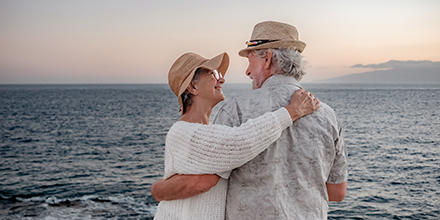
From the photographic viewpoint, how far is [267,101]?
1856mm

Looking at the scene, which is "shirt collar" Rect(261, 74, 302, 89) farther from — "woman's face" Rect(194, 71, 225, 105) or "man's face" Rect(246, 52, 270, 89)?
"woman's face" Rect(194, 71, 225, 105)

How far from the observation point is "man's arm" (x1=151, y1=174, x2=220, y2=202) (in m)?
1.82

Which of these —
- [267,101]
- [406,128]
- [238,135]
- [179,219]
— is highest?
[267,101]

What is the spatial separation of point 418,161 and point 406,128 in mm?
15724

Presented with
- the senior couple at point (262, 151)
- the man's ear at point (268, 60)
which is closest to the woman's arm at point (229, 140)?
the senior couple at point (262, 151)

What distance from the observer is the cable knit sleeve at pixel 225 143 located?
1693mm

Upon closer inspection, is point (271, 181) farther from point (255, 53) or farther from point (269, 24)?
point (269, 24)

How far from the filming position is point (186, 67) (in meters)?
2.16

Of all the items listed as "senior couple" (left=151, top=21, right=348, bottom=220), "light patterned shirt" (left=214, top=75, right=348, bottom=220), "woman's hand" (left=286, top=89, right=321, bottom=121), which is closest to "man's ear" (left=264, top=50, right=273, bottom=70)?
"senior couple" (left=151, top=21, right=348, bottom=220)

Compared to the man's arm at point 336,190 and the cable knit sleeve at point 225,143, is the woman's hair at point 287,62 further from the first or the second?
the man's arm at point 336,190

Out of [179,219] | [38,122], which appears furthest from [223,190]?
[38,122]

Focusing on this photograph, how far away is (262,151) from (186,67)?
2.58 ft

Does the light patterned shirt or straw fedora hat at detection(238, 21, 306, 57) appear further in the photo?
straw fedora hat at detection(238, 21, 306, 57)

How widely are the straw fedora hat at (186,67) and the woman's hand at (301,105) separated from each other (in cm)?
55
